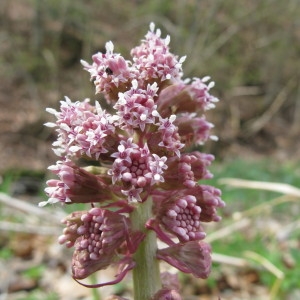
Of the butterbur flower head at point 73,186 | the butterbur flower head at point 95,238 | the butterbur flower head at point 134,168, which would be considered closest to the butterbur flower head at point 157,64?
the butterbur flower head at point 134,168

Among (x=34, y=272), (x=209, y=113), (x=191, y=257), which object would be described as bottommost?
(x=191, y=257)

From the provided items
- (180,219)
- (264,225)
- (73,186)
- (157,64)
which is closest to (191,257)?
(180,219)

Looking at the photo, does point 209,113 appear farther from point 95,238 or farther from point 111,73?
point 95,238

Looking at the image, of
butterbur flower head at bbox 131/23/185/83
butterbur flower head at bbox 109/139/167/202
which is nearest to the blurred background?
butterbur flower head at bbox 131/23/185/83

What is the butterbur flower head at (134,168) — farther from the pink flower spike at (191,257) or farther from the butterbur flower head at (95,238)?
the pink flower spike at (191,257)

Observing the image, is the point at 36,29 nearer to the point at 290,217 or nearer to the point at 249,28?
the point at 249,28

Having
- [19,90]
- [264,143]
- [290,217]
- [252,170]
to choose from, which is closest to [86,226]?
[290,217]

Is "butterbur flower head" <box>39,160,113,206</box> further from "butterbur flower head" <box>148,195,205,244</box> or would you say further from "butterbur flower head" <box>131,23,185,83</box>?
"butterbur flower head" <box>131,23,185,83</box>
